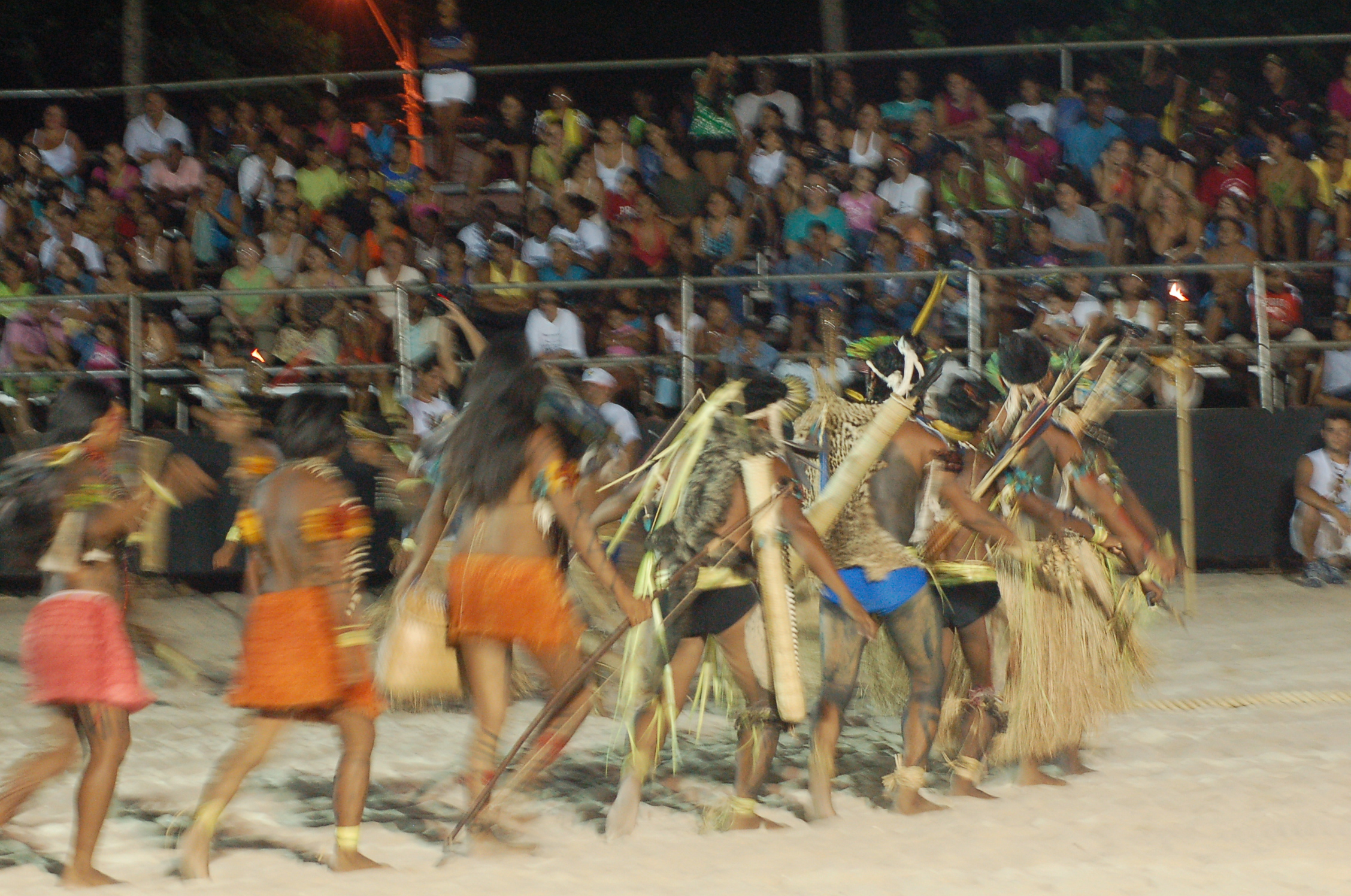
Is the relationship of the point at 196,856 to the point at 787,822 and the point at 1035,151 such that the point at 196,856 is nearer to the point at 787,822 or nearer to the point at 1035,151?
the point at 787,822

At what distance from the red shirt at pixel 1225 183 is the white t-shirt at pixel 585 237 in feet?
14.0

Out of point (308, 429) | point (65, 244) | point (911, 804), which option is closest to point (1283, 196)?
point (911, 804)

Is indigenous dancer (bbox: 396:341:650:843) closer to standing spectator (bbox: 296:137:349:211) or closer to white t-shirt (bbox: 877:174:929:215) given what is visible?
white t-shirt (bbox: 877:174:929:215)

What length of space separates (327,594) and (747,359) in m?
4.98

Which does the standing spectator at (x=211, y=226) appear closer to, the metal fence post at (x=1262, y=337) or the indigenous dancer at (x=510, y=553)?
the indigenous dancer at (x=510, y=553)

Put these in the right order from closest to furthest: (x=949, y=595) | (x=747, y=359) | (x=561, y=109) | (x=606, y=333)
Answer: (x=949, y=595) → (x=747, y=359) → (x=606, y=333) → (x=561, y=109)

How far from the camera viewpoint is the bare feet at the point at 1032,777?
5367mm

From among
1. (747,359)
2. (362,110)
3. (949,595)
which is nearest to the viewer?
(949,595)

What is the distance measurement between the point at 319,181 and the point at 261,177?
0.45 meters

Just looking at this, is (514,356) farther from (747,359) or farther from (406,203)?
(406,203)

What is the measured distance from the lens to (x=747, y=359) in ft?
29.3

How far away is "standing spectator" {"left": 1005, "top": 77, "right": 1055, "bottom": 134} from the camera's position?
Answer: 36.3 feet

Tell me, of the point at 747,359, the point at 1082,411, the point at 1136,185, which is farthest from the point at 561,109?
the point at 1082,411

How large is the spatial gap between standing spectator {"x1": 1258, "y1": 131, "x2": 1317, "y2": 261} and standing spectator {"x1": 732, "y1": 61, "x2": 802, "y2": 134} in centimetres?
339
